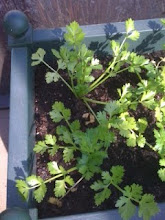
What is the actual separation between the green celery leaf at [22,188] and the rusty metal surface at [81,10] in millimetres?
774

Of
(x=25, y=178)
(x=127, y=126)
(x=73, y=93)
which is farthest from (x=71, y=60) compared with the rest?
(x=25, y=178)

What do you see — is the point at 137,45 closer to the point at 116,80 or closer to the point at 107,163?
the point at 116,80

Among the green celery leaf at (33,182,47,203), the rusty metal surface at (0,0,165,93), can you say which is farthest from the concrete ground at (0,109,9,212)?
the green celery leaf at (33,182,47,203)

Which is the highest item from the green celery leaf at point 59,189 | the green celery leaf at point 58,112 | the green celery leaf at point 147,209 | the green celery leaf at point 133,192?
the green celery leaf at point 58,112

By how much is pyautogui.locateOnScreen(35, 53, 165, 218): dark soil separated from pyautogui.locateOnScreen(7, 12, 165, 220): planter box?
2.1 inches

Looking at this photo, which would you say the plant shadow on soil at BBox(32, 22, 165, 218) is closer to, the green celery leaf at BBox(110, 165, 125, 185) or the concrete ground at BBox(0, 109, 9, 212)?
the green celery leaf at BBox(110, 165, 125, 185)

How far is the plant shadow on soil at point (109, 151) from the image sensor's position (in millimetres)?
1021

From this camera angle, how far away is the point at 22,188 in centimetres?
88

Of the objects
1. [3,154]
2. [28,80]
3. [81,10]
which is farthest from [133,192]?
[3,154]

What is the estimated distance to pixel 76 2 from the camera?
1322mm

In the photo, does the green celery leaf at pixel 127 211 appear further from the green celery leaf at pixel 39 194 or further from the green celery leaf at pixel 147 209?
the green celery leaf at pixel 39 194

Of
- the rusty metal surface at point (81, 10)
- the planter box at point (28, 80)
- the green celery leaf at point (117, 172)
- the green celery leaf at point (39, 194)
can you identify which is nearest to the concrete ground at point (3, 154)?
the rusty metal surface at point (81, 10)

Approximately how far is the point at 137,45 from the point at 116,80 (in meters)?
0.17

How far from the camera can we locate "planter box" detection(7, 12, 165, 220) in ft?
3.04
